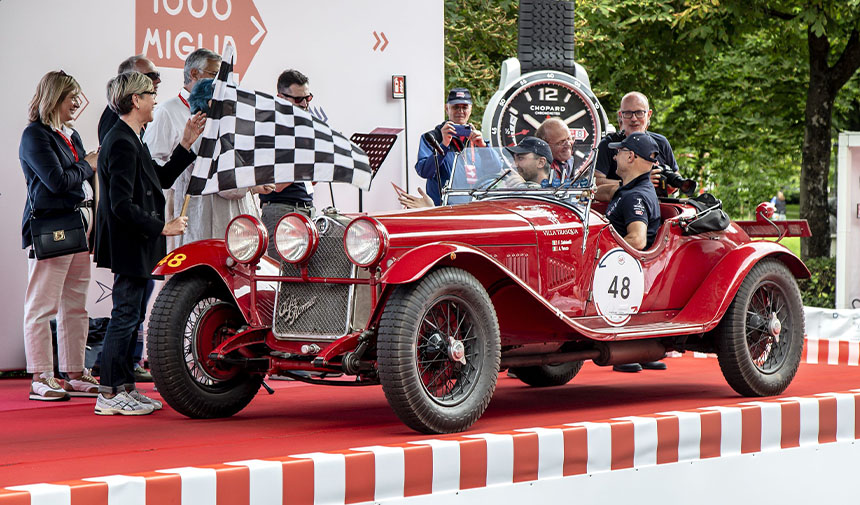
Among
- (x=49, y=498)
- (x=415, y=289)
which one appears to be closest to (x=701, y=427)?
(x=415, y=289)

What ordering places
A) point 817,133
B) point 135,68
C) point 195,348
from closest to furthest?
1. point 195,348
2. point 135,68
3. point 817,133

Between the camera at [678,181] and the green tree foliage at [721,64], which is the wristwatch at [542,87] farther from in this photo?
the green tree foliage at [721,64]

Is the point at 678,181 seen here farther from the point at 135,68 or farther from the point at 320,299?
the point at 135,68

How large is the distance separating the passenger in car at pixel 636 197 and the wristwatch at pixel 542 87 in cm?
323

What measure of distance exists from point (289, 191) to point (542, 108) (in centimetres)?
351

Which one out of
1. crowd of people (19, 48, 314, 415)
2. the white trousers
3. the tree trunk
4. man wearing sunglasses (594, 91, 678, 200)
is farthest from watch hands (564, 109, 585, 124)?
the tree trunk

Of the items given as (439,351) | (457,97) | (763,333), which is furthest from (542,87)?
(439,351)

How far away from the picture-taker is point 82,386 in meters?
6.59

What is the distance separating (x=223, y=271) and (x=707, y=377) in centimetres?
359

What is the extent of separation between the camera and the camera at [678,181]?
693 cm

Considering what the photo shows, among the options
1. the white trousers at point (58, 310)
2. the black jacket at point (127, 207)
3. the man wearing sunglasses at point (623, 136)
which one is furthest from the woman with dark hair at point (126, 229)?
the man wearing sunglasses at point (623, 136)

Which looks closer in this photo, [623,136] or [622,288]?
[622,288]

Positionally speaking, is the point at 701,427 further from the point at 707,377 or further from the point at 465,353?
the point at 707,377

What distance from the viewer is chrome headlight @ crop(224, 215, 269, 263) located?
5.32 meters
